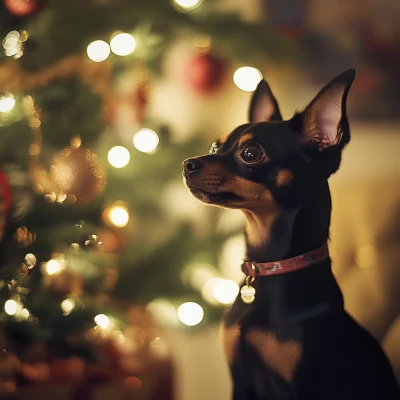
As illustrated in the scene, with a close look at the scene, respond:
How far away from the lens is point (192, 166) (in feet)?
2.31

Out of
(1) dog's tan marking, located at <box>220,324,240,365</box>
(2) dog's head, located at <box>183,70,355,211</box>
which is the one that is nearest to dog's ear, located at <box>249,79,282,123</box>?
(2) dog's head, located at <box>183,70,355,211</box>

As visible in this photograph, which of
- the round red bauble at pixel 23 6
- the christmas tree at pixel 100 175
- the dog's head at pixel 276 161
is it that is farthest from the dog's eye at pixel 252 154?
the round red bauble at pixel 23 6

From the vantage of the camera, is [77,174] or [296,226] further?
[77,174]

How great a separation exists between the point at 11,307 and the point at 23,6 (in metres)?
0.53

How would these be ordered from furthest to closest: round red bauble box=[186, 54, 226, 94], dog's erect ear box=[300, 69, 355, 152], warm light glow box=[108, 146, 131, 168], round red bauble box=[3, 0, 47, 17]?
round red bauble box=[186, 54, 226, 94]
warm light glow box=[108, 146, 131, 168]
round red bauble box=[3, 0, 47, 17]
dog's erect ear box=[300, 69, 355, 152]

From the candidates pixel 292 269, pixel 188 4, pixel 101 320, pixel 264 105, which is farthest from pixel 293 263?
pixel 188 4

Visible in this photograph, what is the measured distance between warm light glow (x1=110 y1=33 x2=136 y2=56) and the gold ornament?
1.28ft

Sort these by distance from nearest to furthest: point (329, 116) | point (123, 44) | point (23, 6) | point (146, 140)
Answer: point (329, 116), point (23, 6), point (123, 44), point (146, 140)

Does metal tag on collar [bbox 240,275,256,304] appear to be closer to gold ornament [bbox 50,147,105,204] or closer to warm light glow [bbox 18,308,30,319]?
gold ornament [bbox 50,147,105,204]

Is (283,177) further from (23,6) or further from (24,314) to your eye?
(24,314)

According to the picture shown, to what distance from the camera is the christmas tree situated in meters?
1.06

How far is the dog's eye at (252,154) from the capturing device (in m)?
0.69

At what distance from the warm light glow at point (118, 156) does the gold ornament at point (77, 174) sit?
0.38m

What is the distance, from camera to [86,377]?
1.40m
